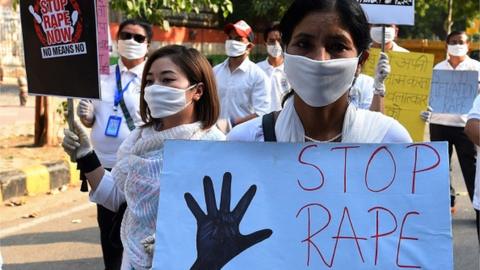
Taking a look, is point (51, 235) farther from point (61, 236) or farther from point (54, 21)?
point (54, 21)

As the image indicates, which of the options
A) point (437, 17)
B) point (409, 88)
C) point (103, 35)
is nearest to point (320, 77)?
point (103, 35)

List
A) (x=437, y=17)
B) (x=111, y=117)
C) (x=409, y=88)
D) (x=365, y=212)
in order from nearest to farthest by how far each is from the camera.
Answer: (x=365, y=212), (x=111, y=117), (x=409, y=88), (x=437, y=17)

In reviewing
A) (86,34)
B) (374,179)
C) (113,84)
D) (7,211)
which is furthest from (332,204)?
(7,211)

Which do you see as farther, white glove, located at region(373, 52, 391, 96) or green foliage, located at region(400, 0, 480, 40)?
green foliage, located at region(400, 0, 480, 40)

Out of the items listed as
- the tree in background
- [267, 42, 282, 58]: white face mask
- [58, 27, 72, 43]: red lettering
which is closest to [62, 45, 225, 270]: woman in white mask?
[58, 27, 72, 43]: red lettering

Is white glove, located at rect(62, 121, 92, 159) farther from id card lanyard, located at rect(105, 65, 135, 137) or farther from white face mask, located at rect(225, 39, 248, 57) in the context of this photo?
white face mask, located at rect(225, 39, 248, 57)

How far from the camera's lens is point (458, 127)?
659 cm

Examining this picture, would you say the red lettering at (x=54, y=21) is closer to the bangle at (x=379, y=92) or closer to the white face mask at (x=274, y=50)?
the bangle at (x=379, y=92)

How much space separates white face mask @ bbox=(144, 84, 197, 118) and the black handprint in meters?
0.81

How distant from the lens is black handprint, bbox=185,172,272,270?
1.84 metres

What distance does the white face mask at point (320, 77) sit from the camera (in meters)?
1.86

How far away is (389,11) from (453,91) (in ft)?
7.11

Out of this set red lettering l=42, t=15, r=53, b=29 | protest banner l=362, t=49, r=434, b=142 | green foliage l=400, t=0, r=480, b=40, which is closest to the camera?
red lettering l=42, t=15, r=53, b=29

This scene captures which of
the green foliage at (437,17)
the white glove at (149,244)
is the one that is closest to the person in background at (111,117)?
the white glove at (149,244)
